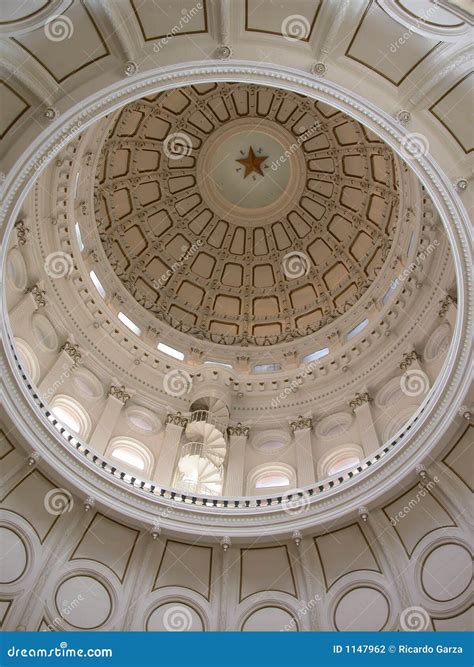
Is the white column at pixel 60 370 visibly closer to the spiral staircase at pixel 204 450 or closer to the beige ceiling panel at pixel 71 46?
the spiral staircase at pixel 204 450

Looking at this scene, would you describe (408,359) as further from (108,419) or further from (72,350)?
(72,350)

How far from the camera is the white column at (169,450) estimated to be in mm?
22203

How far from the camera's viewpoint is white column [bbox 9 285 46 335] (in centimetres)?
2150

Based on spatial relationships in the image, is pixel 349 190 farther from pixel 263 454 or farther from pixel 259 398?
pixel 263 454

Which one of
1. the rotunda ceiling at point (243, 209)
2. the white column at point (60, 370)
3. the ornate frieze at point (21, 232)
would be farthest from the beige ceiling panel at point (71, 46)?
the rotunda ceiling at point (243, 209)

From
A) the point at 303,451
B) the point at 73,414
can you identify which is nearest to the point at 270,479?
the point at 303,451

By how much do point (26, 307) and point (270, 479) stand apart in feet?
35.2

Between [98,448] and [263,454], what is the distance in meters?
6.30

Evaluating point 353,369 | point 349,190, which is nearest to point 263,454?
point 353,369

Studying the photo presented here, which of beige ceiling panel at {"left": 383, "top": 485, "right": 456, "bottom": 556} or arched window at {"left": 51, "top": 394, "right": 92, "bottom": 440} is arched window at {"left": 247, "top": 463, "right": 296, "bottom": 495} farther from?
arched window at {"left": 51, "top": 394, "right": 92, "bottom": 440}

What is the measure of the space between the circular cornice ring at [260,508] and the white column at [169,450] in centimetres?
289

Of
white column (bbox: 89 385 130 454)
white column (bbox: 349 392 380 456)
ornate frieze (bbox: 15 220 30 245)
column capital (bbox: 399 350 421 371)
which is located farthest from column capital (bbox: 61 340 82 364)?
column capital (bbox: 399 350 421 371)

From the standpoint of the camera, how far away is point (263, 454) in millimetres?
24219

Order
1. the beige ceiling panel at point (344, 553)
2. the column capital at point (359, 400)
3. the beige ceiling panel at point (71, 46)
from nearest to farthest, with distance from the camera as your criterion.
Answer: the beige ceiling panel at point (71, 46) → the beige ceiling panel at point (344, 553) → the column capital at point (359, 400)
